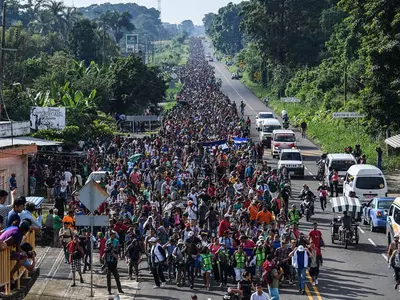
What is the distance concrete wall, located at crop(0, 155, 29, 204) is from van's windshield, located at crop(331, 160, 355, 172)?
44.7 feet

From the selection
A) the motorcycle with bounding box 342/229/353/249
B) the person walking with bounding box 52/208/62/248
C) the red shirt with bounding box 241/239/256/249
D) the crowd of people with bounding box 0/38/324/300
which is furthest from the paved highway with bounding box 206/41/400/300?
the person walking with bounding box 52/208/62/248

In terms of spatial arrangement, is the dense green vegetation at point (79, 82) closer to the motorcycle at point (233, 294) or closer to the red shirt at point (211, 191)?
the red shirt at point (211, 191)

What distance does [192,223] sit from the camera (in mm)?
25484

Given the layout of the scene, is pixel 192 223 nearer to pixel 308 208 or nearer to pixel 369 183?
pixel 308 208

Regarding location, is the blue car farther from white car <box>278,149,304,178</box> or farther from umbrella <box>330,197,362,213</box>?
white car <box>278,149,304,178</box>

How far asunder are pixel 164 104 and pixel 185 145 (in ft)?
188

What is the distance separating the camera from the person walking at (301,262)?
888 inches

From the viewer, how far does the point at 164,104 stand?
105 meters

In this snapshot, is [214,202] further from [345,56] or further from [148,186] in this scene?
[345,56]

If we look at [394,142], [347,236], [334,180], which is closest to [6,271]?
[347,236]

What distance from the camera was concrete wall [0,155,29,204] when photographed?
114 feet

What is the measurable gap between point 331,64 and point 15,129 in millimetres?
54022

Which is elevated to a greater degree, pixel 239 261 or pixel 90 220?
pixel 90 220

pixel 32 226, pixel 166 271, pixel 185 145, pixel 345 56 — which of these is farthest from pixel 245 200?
pixel 345 56
